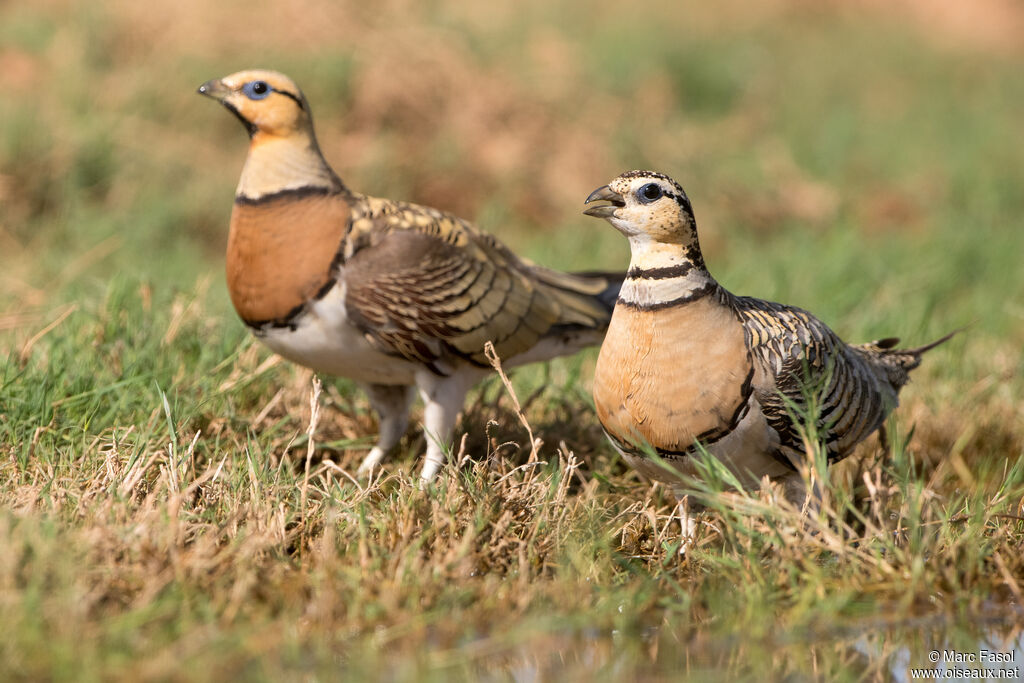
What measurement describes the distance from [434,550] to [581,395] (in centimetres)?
172

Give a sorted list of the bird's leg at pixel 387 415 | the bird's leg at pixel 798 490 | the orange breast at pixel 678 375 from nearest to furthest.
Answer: the orange breast at pixel 678 375 < the bird's leg at pixel 798 490 < the bird's leg at pixel 387 415

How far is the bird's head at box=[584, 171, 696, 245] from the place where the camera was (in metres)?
3.90

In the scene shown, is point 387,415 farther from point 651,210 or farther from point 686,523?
point 651,210

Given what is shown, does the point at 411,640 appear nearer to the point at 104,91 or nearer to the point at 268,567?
the point at 268,567

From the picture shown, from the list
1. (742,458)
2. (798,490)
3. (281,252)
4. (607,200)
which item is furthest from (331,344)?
(798,490)

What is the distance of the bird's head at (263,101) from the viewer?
193 inches

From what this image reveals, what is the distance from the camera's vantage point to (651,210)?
390cm

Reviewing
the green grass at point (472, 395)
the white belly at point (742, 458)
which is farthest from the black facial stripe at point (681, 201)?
the green grass at point (472, 395)

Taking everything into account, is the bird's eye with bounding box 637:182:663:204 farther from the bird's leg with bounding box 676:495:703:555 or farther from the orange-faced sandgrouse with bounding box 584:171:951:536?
the bird's leg with bounding box 676:495:703:555

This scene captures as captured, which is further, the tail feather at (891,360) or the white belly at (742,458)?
the tail feather at (891,360)

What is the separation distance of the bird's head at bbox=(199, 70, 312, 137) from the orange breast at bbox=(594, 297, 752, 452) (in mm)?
1845

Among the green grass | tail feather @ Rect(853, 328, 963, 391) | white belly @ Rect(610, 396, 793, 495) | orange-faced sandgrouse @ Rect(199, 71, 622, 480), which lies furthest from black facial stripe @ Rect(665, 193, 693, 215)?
orange-faced sandgrouse @ Rect(199, 71, 622, 480)

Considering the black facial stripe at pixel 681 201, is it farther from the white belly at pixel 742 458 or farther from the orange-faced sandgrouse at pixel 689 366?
the white belly at pixel 742 458

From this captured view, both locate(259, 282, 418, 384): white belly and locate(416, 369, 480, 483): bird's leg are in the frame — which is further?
locate(416, 369, 480, 483): bird's leg
